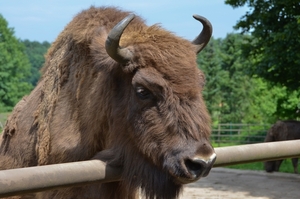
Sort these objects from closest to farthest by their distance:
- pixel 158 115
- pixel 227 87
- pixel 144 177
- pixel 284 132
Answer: pixel 158 115
pixel 144 177
pixel 284 132
pixel 227 87

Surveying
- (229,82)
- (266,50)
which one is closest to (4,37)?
(229,82)

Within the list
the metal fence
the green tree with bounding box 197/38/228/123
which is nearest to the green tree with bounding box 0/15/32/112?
the metal fence

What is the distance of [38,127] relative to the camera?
451 cm

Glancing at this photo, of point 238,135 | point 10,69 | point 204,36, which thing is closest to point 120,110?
point 204,36

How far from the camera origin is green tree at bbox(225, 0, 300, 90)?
44.1 ft

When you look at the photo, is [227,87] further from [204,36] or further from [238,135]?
[204,36]

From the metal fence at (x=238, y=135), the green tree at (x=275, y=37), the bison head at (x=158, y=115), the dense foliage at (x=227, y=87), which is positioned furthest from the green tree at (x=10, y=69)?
the bison head at (x=158, y=115)

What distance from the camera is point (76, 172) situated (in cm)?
258

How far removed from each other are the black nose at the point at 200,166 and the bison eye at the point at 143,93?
0.65 metres

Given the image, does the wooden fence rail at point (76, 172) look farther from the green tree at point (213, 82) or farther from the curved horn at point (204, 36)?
the green tree at point (213, 82)

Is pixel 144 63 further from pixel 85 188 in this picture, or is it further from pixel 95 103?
pixel 85 188

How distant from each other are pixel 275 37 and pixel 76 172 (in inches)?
460

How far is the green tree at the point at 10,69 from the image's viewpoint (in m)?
38.5

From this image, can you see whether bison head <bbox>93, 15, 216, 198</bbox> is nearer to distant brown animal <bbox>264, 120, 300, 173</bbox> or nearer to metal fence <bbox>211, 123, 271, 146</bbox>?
distant brown animal <bbox>264, 120, 300, 173</bbox>
